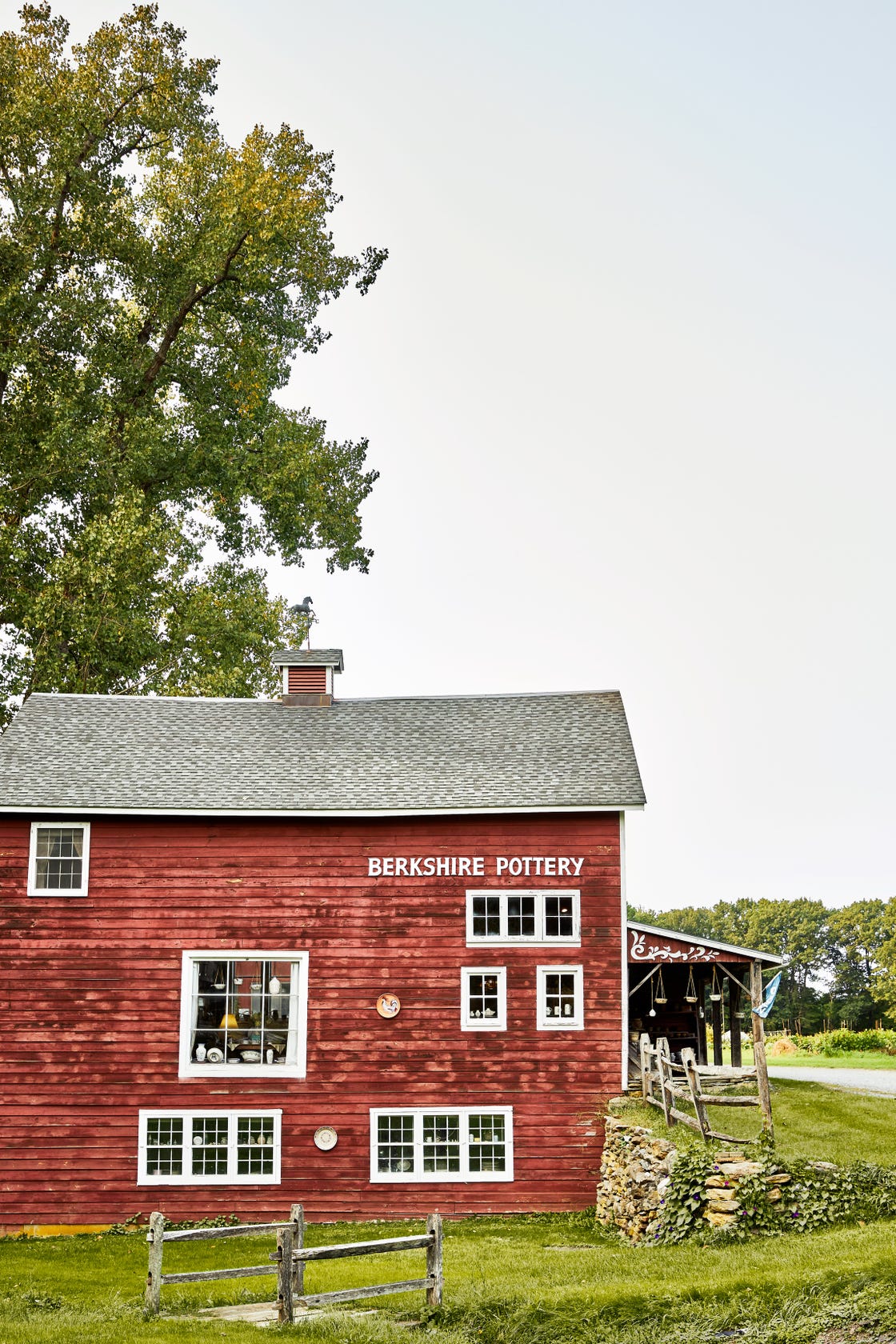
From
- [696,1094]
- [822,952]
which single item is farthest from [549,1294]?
[822,952]

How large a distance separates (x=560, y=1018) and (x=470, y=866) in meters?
2.81

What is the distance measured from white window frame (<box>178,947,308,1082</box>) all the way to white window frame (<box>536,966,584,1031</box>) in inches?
148

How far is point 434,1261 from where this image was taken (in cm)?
1296

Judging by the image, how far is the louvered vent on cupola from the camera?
26031mm

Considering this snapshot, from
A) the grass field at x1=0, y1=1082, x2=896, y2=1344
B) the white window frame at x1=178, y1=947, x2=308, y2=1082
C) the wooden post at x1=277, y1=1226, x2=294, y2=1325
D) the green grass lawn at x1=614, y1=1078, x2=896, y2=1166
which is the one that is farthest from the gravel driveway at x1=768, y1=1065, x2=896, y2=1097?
the wooden post at x1=277, y1=1226, x2=294, y2=1325

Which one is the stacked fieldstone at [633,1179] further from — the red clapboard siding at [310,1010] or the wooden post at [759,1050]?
the wooden post at [759,1050]

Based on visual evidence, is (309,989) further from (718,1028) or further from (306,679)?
(718,1028)

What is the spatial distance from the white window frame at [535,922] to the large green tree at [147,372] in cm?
1310

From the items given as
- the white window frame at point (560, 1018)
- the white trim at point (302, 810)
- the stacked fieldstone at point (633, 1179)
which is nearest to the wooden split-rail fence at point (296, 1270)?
the stacked fieldstone at point (633, 1179)

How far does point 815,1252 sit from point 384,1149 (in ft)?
31.6

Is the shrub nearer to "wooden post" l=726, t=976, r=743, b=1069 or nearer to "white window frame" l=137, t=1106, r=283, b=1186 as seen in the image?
"wooden post" l=726, t=976, r=743, b=1069

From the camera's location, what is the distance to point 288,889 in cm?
2206

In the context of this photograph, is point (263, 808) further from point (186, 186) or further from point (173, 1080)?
point (186, 186)

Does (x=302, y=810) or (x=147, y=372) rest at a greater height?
(x=147, y=372)
